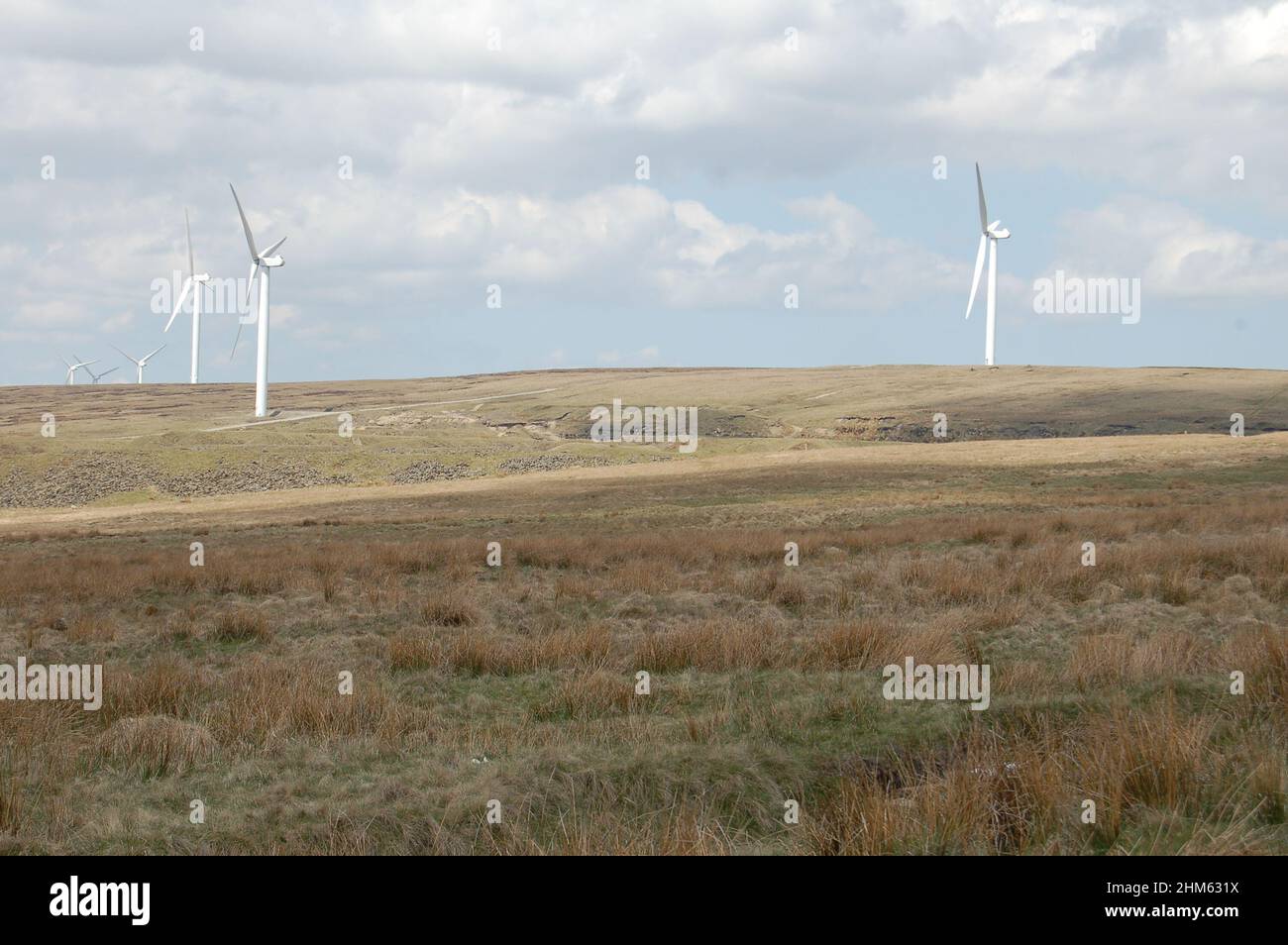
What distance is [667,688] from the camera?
34.7 ft

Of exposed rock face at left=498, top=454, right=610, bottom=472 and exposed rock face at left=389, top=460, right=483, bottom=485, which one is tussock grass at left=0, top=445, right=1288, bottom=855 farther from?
exposed rock face at left=498, top=454, right=610, bottom=472

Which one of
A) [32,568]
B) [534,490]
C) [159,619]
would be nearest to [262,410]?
[534,490]

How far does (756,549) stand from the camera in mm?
23484

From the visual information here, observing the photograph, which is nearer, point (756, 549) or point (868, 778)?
point (868, 778)

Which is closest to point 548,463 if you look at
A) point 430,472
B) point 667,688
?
point 430,472

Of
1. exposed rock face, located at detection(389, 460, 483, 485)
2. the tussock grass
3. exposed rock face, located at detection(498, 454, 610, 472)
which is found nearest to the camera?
the tussock grass

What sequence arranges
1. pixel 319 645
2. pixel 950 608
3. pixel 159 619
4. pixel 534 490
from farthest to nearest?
pixel 534 490 → pixel 159 619 → pixel 950 608 → pixel 319 645

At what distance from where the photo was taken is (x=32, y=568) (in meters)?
24.0

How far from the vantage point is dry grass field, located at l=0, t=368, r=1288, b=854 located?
6758mm

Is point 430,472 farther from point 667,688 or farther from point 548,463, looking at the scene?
point 667,688

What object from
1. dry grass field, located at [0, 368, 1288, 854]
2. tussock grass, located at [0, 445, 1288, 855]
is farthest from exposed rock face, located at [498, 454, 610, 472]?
tussock grass, located at [0, 445, 1288, 855]

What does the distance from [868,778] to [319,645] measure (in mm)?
8087
